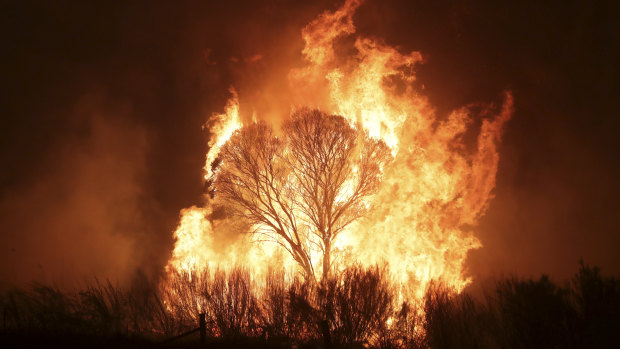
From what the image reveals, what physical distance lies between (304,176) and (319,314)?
288 inches

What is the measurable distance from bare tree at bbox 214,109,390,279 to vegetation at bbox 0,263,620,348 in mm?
4790

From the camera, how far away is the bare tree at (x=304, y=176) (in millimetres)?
16812

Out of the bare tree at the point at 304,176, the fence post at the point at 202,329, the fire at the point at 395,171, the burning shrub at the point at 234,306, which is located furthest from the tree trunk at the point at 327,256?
the fence post at the point at 202,329

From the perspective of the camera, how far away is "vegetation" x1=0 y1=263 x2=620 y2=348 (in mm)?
7586

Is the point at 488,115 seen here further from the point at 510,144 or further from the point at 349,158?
the point at 349,158

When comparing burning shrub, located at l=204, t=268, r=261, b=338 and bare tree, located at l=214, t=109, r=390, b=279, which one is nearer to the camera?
burning shrub, located at l=204, t=268, r=261, b=338

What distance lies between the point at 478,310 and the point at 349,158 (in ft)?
28.9

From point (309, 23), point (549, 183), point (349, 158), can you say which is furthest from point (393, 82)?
point (549, 183)

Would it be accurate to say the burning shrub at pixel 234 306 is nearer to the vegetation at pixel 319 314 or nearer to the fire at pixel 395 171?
the vegetation at pixel 319 314

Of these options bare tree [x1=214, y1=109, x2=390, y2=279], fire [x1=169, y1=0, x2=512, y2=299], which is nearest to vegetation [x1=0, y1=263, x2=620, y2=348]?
fire [x1=169, y1=0, x2=512, y2=299]

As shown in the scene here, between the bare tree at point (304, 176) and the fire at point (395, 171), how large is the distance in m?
0.88

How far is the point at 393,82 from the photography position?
1780 centimetres

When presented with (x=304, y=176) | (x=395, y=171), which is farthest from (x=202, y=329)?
(x=395, y=171)

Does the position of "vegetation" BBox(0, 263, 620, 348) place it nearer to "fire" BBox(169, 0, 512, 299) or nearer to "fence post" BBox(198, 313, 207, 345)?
"fence post" BBox(198, 313, 207, 345)
